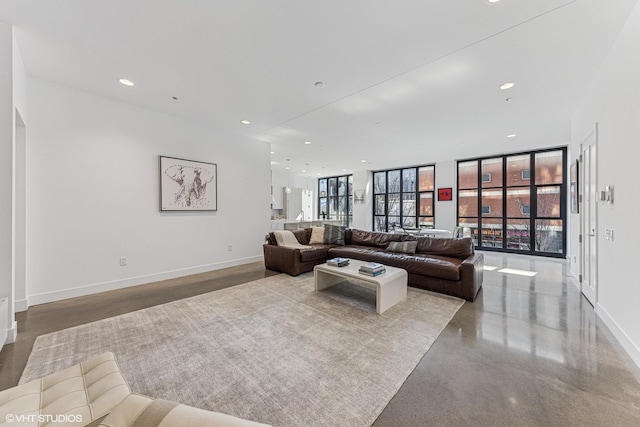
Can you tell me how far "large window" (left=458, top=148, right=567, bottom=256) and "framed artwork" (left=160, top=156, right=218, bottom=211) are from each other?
7.05m

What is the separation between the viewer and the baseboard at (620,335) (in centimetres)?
199

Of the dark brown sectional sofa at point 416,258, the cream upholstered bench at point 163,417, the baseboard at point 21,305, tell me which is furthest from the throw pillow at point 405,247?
the baseboard at point 21,305

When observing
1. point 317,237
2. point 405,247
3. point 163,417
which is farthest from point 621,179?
point 317,237

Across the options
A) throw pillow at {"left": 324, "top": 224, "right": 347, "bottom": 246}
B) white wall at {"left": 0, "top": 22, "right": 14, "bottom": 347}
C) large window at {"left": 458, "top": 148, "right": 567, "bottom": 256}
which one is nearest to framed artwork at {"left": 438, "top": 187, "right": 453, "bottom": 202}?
large window at {"left": 458, "top": 148, "right": 567, "bottom": 256}

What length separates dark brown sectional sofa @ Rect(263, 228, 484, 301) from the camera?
11.1 feet

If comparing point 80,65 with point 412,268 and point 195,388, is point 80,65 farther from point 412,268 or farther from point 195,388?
point 412,268

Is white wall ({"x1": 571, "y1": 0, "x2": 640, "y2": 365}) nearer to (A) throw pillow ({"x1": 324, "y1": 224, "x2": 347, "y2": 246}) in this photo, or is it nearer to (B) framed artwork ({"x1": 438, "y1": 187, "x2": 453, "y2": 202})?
(A) throw pillow ({"x1": 324, "y1": 224, "x2": 347, "y2": 246})

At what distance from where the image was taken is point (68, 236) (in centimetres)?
339

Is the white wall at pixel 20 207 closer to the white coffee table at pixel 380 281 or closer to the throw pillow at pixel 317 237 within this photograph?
the white coffee table at pixel 380 281

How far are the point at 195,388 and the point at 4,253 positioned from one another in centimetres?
231

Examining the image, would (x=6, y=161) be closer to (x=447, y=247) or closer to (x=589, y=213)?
(x=447, y=247)

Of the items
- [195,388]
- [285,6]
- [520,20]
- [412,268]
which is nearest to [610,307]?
[412,268]

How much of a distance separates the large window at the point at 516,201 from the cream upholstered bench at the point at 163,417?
313 inches

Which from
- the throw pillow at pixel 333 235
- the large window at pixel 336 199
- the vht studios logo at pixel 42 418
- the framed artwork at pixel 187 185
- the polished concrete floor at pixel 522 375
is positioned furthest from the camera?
the large window at pixel 336 199
